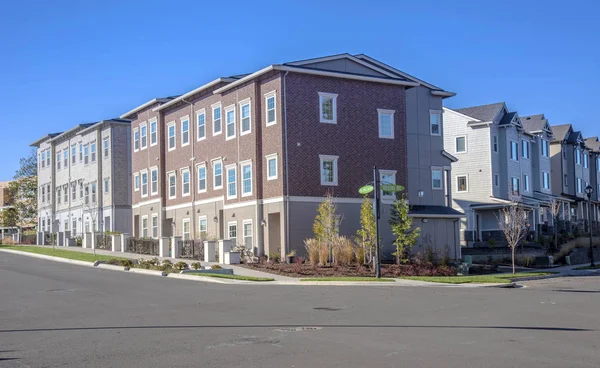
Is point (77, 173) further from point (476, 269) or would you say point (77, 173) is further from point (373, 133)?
point (476, 269)

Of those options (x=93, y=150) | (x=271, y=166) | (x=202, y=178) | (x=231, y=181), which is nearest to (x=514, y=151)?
(x=202, y=178)

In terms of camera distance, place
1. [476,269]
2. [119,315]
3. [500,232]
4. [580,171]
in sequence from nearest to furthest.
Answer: [119,315] < [476,269] < [500,232] < [580,171]

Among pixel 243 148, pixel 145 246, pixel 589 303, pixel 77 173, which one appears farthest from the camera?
pixel 77 173

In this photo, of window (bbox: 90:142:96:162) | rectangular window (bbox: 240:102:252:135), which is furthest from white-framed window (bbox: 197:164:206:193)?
window (bbox: 90:142:96:162)

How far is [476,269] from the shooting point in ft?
120

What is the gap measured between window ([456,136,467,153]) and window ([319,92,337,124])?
71.0 feet

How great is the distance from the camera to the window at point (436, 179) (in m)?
43.5

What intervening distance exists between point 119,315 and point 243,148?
23.7m

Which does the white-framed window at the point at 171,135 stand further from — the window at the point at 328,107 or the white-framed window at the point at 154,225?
the window at the point at 328,107

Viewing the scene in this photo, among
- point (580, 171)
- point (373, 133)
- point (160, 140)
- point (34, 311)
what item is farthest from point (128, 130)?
point (580, 171)

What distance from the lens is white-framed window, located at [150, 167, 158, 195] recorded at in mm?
49278

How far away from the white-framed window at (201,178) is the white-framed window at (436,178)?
1377 cm

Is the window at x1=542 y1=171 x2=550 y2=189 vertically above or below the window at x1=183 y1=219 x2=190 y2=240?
above

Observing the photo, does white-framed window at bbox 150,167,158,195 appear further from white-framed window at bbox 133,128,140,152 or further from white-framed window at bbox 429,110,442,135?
white-framed window at bbox 429,110,442,135
